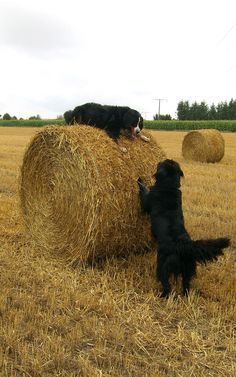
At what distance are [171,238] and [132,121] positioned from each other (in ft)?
6.16

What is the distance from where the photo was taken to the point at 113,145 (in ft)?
19.7

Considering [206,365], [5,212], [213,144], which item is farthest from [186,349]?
[213,144]

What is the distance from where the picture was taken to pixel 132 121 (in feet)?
20.3

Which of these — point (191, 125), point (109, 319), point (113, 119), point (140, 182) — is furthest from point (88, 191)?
point (191, 125)

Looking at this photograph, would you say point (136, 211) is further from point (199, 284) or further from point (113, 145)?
point (199, 284)

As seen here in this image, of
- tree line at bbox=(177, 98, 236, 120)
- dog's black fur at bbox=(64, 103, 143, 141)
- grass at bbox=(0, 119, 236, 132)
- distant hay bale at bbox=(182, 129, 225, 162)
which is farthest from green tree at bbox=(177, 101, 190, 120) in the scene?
dog's black fur at bbox=(64, 103, 143, 141)

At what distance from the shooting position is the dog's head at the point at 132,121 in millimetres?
6160

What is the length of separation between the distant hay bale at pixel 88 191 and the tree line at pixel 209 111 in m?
83.8

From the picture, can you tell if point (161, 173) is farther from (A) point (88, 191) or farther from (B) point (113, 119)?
(B) point (113, 119)

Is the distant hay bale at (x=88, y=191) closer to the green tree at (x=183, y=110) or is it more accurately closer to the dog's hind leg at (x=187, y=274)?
the dog's hind leg at (x=187, y=274)

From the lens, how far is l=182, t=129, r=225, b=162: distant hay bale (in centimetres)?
1759

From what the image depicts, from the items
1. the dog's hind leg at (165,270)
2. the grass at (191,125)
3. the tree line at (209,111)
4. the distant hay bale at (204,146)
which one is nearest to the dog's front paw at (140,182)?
the dog's hind leg at (165,270)

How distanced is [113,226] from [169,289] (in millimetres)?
1182

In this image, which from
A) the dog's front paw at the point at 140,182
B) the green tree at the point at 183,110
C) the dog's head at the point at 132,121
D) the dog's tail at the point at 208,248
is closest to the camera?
the dog's tail at the point at 208,248
